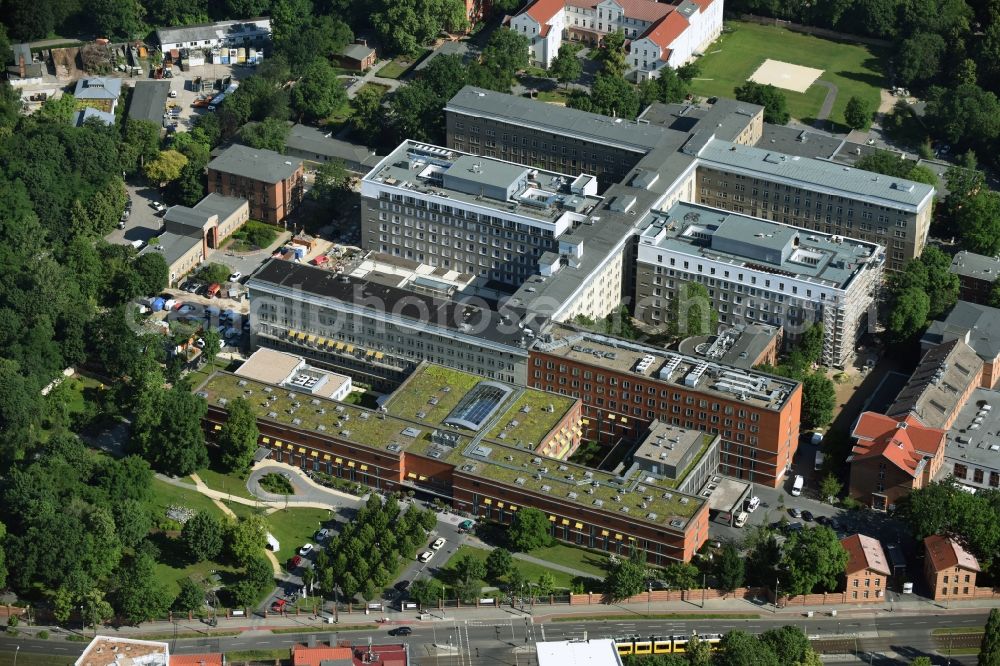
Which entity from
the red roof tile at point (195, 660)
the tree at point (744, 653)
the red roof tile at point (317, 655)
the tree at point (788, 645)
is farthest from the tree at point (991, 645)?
the red roof tile at point (195, 660)

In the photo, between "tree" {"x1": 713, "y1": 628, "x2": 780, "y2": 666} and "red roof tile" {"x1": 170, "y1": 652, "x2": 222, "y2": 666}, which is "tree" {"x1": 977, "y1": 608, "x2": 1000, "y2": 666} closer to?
"tree" {"x1": 713, "y1": 628, "x2": 780, "y2": 666}

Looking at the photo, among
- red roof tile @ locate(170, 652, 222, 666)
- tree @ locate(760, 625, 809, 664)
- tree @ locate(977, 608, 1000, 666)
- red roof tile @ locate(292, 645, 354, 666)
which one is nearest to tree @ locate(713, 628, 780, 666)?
tree @ locate(760, 625, 809, 664)

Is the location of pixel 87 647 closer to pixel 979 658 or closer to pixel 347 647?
pixel 347 647

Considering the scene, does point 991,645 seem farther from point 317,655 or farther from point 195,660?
point 195,660

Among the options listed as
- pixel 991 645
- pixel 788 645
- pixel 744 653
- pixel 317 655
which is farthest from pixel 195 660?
pixel 991 645

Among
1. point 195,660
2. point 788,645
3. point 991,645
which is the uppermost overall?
point 991,645

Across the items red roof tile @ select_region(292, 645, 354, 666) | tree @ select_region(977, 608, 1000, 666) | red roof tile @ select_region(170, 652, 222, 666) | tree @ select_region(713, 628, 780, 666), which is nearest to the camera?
tree @ select_region(713, 628, 780, 666)
